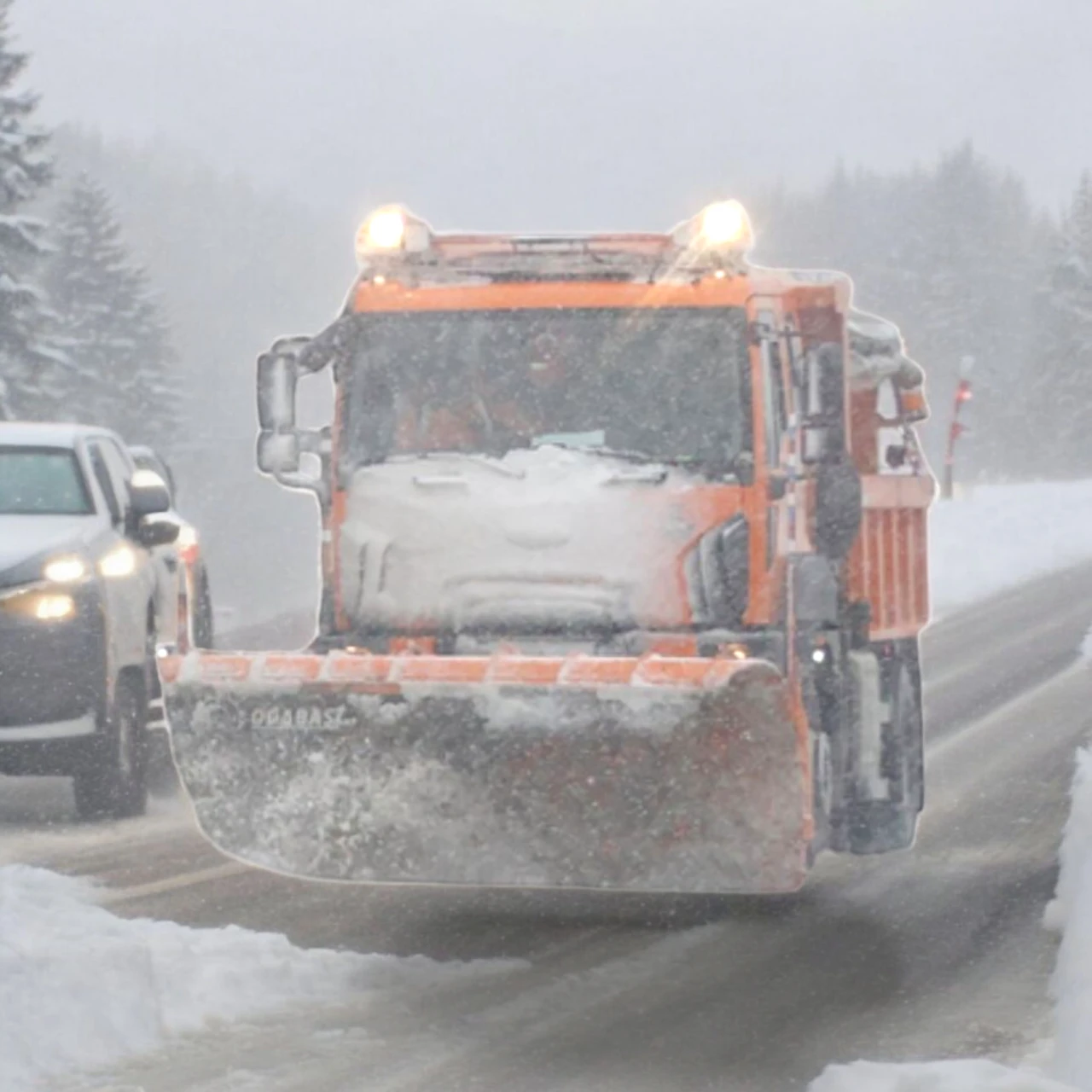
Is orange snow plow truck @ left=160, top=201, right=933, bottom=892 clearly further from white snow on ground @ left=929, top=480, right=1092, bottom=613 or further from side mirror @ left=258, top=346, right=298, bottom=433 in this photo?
white snow on ground @ left=929, top=480, right=1092, bottom=613

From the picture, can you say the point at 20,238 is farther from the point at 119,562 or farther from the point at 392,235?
the point at 392,235

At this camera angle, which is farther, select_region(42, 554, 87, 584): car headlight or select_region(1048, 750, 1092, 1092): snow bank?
select_region(42, 554, 87, 584): car headlight

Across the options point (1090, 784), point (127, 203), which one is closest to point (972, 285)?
point (127, 203)

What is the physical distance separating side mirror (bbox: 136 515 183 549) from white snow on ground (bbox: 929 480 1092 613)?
14658 millimetres

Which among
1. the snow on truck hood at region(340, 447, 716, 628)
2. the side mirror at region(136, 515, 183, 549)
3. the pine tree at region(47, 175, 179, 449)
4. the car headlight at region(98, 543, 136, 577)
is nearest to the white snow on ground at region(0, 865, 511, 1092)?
the snow on truck hood at region(340, 447, 716, 628)

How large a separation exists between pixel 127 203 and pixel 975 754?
144461 millimetres

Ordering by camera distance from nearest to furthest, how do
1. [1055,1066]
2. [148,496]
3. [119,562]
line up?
[1055,1066]
[119,562]
[148,496]

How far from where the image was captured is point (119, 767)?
1149cm

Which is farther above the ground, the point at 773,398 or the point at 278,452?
the point at 773,398

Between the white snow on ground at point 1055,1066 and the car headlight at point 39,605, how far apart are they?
4639 millimetres

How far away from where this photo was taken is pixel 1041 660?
20.1 meters

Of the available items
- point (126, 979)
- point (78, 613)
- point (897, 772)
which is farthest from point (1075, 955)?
point (78, 613)

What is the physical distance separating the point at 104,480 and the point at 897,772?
4556 millimetres

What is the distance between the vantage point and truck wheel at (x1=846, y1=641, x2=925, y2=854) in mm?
9609
